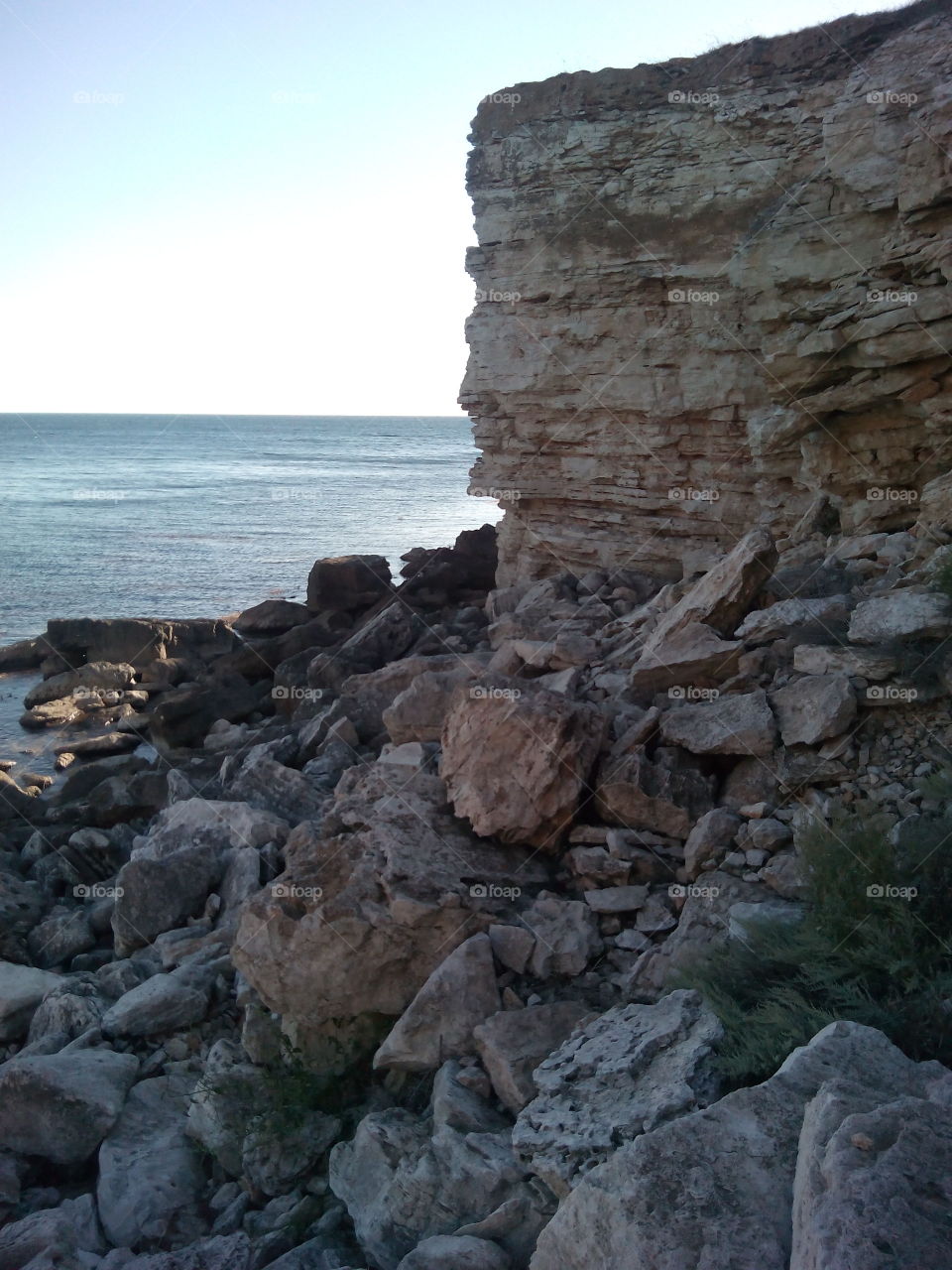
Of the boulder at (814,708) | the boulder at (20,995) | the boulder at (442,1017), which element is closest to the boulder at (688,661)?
the boulder at (814,708)

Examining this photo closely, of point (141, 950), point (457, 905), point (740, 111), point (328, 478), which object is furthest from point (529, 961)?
point (328, 478)

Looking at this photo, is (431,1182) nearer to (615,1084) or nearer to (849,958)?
(615,1084)

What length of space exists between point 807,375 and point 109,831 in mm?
8704

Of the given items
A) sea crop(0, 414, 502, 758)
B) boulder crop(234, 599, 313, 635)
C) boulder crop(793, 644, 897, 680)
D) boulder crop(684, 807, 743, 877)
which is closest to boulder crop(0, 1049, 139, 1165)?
boulder crop(684, 807, 743, 877)

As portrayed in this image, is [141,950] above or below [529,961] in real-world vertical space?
below

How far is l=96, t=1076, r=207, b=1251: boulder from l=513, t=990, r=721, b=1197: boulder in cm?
227

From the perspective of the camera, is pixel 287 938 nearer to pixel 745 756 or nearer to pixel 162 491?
pixel 745 756

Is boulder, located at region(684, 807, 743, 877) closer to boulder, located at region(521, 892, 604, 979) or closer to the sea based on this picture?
boulder, located at region(521, 892, 604, 979)

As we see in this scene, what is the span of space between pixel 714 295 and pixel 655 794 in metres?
8.56

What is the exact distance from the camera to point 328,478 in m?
68.9

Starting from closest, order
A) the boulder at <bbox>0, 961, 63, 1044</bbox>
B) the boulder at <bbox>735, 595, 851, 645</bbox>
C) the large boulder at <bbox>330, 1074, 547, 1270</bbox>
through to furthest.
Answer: the large boulder at <bbox>330, 1074, 547, 1270</bbox> < the boulder at <bbox>0, 961, 63, 1044</bbox> < the boulder at <bbox>735, 595, 851, 645</bbox>

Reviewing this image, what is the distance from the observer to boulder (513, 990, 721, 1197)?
4.30m

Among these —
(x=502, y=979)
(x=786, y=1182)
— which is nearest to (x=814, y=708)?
(x=502, y=979)

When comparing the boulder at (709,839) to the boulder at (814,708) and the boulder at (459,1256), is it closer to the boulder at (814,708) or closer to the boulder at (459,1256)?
Answer: the boulder at (814,708)
